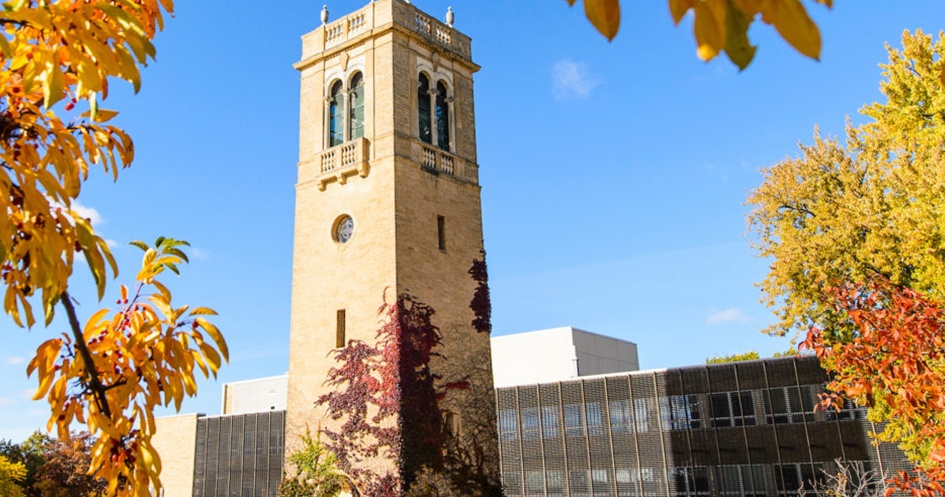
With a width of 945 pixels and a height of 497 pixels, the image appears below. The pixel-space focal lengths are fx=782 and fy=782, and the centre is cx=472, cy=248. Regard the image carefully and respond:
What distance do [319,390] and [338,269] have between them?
11.7ft

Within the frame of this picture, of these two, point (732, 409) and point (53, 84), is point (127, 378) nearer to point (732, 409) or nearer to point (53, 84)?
point (53, 84)

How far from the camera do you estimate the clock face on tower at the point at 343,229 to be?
2358 centimetres

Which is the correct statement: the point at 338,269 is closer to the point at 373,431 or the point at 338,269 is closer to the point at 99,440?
the point at 373,431

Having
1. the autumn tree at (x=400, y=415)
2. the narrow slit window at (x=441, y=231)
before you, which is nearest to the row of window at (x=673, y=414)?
the autumn tree at (x=400, y=415)

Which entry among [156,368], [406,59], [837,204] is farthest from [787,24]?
[837,204]

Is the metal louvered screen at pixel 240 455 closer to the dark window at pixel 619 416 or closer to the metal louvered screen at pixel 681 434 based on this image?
the metal louvered screen at pixel 681 434

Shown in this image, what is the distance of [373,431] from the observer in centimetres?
2078

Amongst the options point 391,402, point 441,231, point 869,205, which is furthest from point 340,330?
point 869,205

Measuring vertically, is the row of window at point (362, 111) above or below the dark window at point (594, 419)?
above

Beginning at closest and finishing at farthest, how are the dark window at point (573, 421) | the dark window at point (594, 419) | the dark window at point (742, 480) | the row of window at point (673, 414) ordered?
the row of window at point (673, 414) → the dark window at point (742, 480) → the dark window at point (594, 419) → the dark window at point (573, 421)

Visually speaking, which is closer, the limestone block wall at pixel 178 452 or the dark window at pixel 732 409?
the dark window at pixel 732 409

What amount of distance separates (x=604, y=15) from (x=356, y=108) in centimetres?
2368

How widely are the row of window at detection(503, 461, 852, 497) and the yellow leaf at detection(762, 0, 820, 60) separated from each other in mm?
31001

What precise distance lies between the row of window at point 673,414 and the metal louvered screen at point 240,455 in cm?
1386
